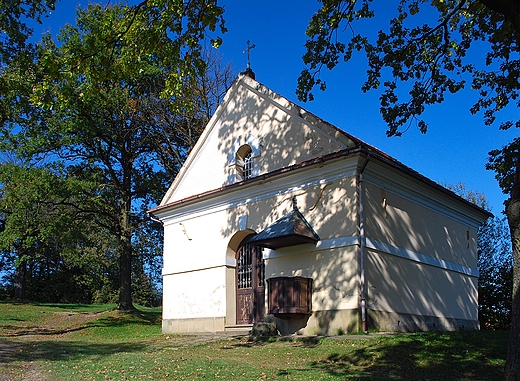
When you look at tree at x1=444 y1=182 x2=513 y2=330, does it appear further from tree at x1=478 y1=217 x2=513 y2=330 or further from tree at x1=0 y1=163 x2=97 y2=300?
tree at x1=0 y1=163 x2=97 y2=300

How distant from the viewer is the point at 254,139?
17703mm

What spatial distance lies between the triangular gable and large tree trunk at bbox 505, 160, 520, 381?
7.66 meters

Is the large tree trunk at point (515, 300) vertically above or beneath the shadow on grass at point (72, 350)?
above

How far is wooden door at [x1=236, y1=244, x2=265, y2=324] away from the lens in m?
17.2

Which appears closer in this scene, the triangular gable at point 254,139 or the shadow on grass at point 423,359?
the shadow on grass at point 423,359

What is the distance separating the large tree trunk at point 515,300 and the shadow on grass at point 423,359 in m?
2.67

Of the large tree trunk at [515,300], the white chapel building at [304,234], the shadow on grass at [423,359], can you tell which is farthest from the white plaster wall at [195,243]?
the large tree trunk at [515,300]

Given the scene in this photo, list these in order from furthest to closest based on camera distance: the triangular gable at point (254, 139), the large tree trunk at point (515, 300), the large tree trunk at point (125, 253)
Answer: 1. the large tree trunk at point (125, 253)
2. the triangular gable at point (254, 139)
3. the large tree trunk at point (515, 300)

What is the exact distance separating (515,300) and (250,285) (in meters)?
11.6

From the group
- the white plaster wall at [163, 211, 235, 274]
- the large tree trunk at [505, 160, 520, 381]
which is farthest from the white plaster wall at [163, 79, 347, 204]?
the large tree trunk at [505, 160, 520, 381]

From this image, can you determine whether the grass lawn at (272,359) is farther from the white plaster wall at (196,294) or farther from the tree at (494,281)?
the tree at (494,281)

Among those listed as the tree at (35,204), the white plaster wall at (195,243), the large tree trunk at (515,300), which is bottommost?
the large tree trunk at (515,300)

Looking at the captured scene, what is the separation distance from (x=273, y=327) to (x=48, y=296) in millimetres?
33220

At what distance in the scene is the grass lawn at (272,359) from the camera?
945cm
